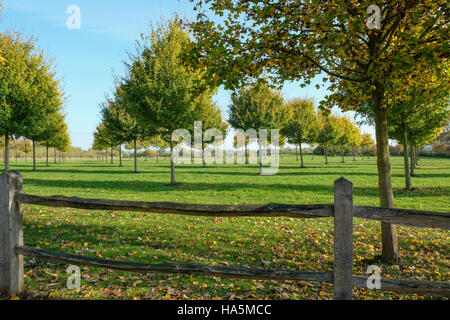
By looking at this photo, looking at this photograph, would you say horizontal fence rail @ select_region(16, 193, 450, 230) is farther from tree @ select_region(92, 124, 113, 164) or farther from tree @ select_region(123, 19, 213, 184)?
tree @ select_region(92, 124, 113, 164)

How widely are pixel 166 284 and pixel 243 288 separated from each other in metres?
1.35

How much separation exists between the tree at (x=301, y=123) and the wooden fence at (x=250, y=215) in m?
35.2

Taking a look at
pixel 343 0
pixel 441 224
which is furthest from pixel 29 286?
pixel 343 0

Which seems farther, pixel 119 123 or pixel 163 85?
pixel 119 123

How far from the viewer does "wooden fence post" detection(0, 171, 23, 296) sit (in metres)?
3.87

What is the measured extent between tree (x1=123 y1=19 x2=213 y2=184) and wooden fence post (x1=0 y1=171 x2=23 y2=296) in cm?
1452

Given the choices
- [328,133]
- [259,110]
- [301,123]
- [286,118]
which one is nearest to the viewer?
[259,110]

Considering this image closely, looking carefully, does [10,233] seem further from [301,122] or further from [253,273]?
[301,122]

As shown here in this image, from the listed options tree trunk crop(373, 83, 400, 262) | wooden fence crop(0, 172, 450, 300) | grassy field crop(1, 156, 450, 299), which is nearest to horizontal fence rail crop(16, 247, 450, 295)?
wooden fence crop(0, 172, 450, 300)

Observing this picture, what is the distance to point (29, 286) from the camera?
4.39 m

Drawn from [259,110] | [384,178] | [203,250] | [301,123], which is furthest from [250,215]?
[301,123]

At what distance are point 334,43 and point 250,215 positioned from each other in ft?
13.9

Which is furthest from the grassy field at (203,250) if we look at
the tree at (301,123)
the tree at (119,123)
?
the tree at (301,123)

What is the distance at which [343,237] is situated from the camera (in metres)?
3.27
